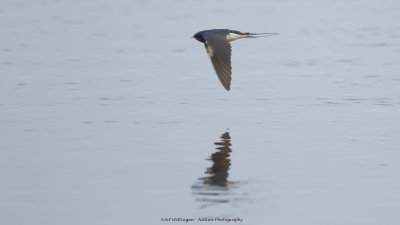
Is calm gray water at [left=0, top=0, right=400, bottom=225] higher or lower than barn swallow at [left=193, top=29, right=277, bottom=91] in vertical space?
lower

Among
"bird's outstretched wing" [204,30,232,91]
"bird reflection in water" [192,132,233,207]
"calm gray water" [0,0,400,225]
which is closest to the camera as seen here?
"calm gray water" [0,0,400,225]

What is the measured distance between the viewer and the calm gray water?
22.9ft

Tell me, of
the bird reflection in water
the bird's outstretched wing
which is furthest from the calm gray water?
the bird's outstretched wing

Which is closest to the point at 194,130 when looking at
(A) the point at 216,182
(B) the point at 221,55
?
(B) the point at 221,55

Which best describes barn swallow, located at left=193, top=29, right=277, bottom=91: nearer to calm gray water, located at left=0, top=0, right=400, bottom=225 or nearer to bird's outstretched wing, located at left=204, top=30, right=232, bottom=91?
bird's outstretched wing, located at left=204, top=30, right=232, bottom=91

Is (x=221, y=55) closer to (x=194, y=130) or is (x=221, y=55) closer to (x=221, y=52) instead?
(x=221, y=52)

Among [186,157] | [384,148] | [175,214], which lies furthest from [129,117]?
[175,214]

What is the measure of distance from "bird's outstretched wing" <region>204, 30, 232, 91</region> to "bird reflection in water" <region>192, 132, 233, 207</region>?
1.54 metres

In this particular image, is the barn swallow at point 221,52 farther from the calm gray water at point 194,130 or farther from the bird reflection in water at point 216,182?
the bird reflection in water at point 216,182

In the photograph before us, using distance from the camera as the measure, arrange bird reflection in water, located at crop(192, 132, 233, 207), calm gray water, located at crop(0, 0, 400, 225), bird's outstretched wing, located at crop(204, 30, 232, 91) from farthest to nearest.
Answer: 1. bird's outstretched wing, located at crop(204, 30, 232, 91)
2. bird reflection in water, located at crop(192, 132, 233, 207)
3. calm gray water, located at crop(0, 0, 400, 225)

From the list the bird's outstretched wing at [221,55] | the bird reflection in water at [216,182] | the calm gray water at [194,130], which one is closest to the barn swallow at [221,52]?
the bird's outstretched wing at [221,55]

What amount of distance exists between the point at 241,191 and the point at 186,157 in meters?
1.30

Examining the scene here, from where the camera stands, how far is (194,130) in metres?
9.73

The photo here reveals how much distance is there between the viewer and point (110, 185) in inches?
296
